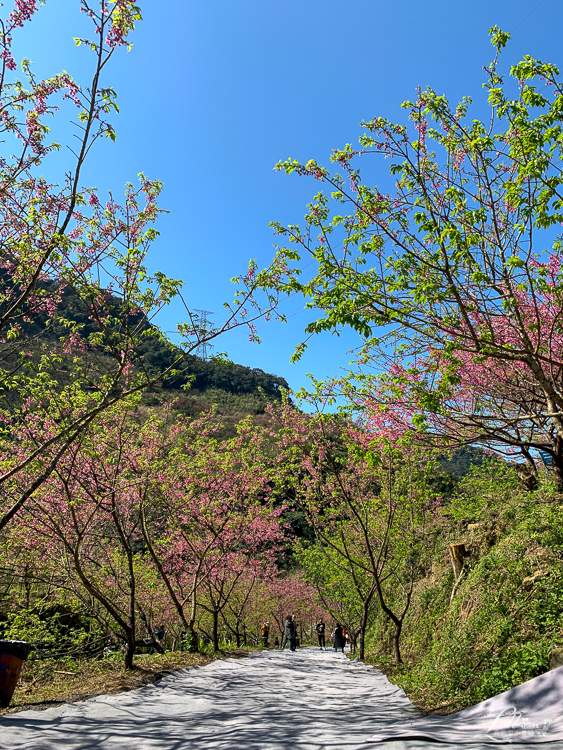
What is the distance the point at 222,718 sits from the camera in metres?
5.14

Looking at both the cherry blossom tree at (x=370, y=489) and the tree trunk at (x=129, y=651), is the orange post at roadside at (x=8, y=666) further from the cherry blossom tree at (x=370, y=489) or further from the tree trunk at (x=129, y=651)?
the cherry blossom tree at (x=370, y=489)

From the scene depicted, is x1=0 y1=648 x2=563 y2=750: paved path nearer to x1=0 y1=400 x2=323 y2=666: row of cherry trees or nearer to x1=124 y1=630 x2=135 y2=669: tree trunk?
x1=124 y1=630 x2=135 y2=669: tree trunk

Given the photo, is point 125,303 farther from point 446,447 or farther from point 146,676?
point 146,676

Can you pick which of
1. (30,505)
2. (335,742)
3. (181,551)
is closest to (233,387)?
(181,551)

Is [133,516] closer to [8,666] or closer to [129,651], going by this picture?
[129,651]

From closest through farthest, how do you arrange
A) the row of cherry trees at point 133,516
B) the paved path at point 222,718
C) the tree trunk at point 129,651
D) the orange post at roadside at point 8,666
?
1. the paved path at point 222,718
2. the orange post at roadside at point 8,666
3. the tree trunk at point 129,651
4. the row of cherry trees at point 133,516

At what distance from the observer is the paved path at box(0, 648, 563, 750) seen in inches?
148

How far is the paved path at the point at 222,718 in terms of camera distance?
376 cm

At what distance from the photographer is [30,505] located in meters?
8.04

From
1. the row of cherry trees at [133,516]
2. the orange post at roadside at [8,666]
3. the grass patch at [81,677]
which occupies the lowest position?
the grass patch at [81,677]

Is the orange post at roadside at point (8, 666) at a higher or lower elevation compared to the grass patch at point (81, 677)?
higher

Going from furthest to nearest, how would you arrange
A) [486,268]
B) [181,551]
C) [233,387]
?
1. [233,387]
2. [181,551]
3. [486,268]

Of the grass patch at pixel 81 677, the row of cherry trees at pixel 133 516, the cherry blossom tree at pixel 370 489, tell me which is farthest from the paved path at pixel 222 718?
the cherry blossom tree at pixel 370 489

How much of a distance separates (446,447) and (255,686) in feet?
17.7
